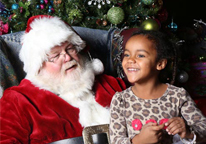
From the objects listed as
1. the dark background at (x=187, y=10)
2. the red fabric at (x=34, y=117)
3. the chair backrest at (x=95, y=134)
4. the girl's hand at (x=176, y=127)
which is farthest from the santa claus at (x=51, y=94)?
the dark background at (x=187, y=10)

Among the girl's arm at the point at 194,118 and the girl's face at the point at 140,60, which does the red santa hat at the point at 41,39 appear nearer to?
the girl's face at the point at 140,60

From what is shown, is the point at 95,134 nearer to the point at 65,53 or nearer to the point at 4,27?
the point at 65,53

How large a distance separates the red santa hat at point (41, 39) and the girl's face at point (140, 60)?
714mm

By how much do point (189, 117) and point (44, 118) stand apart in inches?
38.7

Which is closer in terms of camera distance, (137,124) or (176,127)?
(176,127)

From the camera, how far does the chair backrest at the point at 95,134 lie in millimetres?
1502

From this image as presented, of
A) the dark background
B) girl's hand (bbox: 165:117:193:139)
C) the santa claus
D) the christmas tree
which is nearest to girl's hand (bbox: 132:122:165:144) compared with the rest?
girl's hand (bbox: 165:117:193:139)

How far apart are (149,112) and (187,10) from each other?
3.70 meters

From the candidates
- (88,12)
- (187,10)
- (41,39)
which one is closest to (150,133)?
(41,39)

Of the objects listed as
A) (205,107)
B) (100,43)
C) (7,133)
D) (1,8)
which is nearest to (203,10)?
(205,107)

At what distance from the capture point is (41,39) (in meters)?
1.86

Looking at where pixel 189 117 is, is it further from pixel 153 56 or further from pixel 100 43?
pixel 100 43

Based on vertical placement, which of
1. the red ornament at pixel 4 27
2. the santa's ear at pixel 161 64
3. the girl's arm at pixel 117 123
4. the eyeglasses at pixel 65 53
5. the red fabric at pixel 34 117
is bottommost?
the red fabric at pixel 34 117

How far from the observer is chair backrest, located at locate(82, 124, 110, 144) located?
150 centimetres
